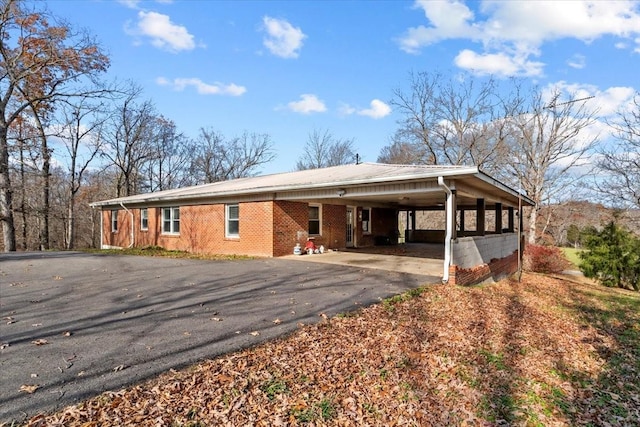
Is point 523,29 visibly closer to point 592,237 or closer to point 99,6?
point 592,237

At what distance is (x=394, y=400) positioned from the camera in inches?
128

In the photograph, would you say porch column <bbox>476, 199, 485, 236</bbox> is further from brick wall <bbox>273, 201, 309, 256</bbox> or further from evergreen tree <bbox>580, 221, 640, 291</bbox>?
evergreen tree <bbox>580, 221, 640, 291</bbox>

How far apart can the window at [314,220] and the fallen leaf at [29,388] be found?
11.7 metres

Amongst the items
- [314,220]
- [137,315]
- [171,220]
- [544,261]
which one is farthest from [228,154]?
[137,315]

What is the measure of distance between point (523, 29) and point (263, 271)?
12.8 metres

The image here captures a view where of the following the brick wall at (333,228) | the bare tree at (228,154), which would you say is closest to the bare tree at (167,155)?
the bare tree at (228,154)

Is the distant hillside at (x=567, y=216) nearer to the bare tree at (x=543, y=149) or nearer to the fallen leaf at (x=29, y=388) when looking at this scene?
the bare tree at (x=543, y=149)

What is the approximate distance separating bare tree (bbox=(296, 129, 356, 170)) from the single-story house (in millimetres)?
18960

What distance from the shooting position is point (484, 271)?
10.8m

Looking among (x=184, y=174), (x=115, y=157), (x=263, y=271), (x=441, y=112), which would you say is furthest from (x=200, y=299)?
(x=184, y=174)

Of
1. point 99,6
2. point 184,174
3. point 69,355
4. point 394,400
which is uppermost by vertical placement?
point 99,6

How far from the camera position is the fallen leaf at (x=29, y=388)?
284cm

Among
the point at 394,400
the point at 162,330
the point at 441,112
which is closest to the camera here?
the point at 394,400

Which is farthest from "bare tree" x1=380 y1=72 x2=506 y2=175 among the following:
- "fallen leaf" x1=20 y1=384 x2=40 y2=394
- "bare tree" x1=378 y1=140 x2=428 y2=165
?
"fallen leaf" x1=20 y1=384 x2=40 y2=394
